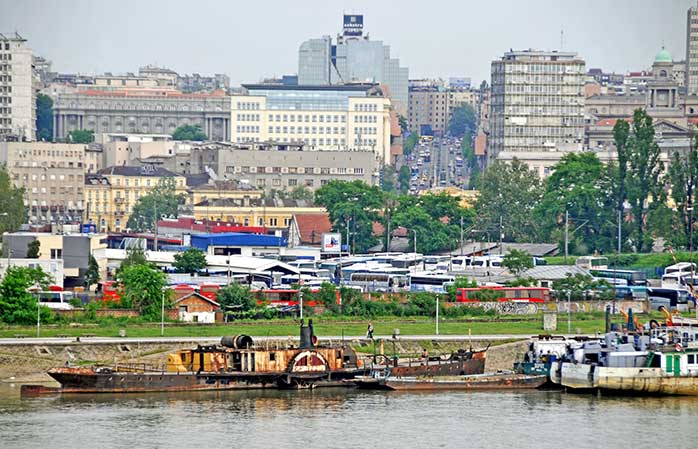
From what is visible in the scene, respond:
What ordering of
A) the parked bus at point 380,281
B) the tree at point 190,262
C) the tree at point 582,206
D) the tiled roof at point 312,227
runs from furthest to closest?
the tiled roof at point 312,227 < the tree at point 582,206 < the tree at point 190,262 < the parked bus at point 380,281

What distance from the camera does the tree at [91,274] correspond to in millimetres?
110062

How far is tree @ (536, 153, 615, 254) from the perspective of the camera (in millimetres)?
139000

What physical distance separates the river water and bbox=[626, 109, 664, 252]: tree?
57618 mm

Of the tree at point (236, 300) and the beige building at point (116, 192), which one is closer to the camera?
the tree at point (236, 300)

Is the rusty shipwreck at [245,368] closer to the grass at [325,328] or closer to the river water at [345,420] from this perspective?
the river water at [345,420]

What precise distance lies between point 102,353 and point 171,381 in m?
5.65

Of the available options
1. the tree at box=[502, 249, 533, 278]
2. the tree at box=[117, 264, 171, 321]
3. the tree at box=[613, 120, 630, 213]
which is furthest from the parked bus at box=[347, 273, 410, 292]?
the tree at box=[613, 120, 630, 213]

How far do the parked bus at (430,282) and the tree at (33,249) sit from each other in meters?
19.3

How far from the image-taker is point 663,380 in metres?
78.9

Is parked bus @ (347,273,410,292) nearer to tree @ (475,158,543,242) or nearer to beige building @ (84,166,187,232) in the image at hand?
tree @ (475,158,543,242)

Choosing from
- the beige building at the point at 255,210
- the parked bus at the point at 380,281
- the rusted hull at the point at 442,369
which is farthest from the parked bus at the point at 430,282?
the beige building at the point at 255,210

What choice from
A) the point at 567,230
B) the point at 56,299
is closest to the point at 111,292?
the point at 56,299

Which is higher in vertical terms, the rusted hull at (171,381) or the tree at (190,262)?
the tree at (190,262)

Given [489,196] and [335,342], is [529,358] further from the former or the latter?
[489,196]
